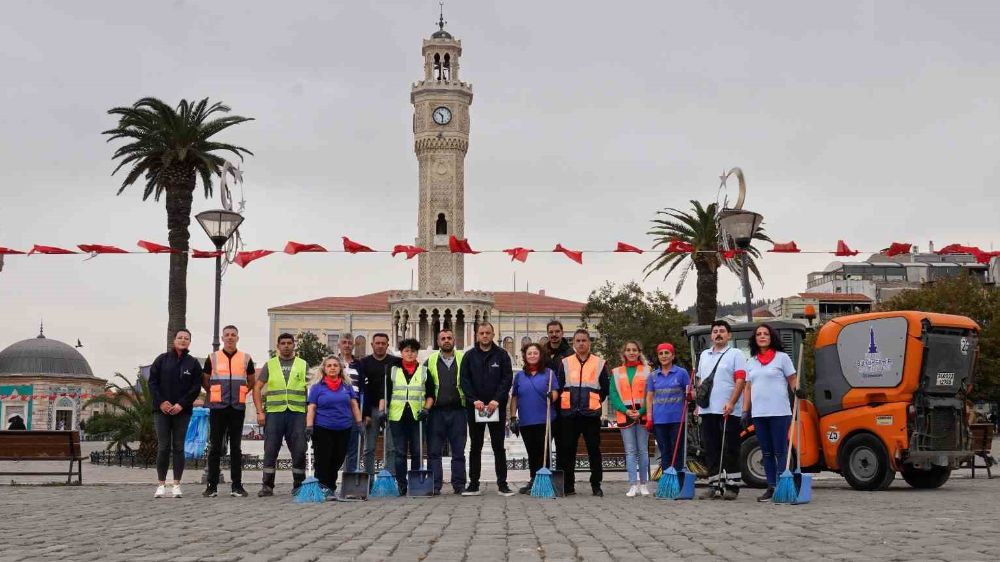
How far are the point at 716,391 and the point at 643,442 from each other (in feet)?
4.74

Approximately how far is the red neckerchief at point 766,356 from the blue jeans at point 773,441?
555 millimetres

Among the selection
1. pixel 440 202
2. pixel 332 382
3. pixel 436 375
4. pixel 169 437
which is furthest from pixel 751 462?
pixel 440 202

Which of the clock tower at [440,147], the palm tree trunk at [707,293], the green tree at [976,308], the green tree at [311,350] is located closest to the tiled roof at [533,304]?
the green tree at [311,350]

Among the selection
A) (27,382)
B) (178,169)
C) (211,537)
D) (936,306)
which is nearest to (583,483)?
(211,537)

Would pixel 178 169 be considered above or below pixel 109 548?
above

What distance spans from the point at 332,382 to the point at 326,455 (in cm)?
80

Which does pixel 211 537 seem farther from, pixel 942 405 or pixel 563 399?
pixel 942 405

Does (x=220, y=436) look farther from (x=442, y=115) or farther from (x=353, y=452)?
(x=442, y=115)

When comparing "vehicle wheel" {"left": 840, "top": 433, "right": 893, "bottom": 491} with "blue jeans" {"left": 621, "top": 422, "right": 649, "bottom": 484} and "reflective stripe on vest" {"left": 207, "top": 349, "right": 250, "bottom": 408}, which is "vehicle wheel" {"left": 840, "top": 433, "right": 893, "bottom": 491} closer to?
"blue jeans" {"left": 621, "top": 422, "right": 649, "bottom": 484}

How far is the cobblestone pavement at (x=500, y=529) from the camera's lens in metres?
7.46

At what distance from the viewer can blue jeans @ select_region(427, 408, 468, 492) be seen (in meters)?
14.5

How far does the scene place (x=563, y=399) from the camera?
14352mm

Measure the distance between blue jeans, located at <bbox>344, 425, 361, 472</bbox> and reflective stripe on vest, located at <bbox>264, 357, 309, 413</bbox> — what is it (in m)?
0.94

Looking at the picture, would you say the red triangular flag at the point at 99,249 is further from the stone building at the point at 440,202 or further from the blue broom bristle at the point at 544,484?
the stone building at the point at 440,202
